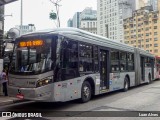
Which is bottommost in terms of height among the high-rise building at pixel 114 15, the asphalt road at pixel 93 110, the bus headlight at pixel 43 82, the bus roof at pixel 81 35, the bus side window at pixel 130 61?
the asphalt road at pixel 93 110

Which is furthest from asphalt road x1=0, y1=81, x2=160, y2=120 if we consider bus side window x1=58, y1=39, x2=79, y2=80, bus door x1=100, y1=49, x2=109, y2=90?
bus door x1=100, y1=49, x2=109, y2=90

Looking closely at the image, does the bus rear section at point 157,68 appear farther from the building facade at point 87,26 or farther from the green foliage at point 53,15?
the building facade at point 87,26

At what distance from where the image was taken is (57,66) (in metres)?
9.83

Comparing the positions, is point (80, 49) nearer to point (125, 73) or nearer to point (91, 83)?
point (91, 83)

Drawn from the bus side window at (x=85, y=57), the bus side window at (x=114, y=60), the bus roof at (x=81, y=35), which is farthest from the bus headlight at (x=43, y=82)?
the bus side window at (x=114, y=60)

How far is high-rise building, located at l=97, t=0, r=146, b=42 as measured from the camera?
12875 cm

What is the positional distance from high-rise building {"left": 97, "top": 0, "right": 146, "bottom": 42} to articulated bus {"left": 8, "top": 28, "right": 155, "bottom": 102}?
115m

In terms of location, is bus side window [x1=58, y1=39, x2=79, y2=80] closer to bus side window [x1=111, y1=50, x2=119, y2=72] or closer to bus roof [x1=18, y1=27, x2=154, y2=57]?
bus roof [x1=18, y1=27, x2=154, y2=57]

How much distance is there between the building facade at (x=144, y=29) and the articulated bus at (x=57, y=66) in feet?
341

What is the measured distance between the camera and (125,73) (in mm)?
16844

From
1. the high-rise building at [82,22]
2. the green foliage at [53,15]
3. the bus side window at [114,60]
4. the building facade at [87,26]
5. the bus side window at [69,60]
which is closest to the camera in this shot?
the bus side window at [69,60]

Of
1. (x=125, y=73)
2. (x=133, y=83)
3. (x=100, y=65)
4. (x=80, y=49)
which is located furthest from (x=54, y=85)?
(x=133, y=83)

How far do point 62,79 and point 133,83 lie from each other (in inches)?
379

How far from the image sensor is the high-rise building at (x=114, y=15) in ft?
422
